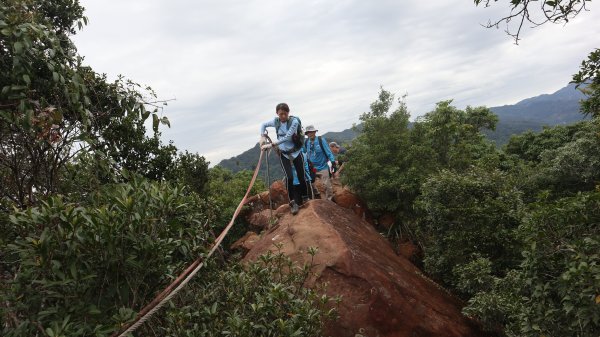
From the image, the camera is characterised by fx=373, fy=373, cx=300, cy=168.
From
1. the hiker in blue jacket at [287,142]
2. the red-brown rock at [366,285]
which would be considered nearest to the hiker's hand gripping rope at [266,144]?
Result: the hiker in blue jacket at [287,142]

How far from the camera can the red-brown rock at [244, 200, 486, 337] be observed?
528 centimetres

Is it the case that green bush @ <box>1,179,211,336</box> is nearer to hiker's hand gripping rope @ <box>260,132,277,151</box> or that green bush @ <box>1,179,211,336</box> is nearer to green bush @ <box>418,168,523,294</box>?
hiker's hand gripping rope @ <box>260,132,277,151</box>

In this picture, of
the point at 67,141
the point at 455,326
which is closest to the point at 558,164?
the point at 455,326

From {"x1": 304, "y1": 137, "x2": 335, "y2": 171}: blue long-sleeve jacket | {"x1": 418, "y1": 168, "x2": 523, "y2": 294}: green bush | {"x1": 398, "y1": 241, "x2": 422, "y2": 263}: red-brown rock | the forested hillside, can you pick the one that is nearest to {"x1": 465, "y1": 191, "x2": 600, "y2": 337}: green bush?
the forested hillside

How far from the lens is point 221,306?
3.42 meters

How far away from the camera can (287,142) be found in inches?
281

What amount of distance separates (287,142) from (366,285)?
3014 mm

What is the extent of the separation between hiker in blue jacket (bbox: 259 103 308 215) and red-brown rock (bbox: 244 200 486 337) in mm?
883

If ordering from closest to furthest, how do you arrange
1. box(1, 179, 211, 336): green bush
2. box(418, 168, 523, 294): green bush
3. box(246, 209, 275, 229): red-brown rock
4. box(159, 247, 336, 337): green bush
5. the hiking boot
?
box(1, 179, 211, 336): green bush → box(159, 247, 336, 337): green bush → box(418, 168, 523, 294): green bush → the hiking boot → box(246, 209, 275, 229): red-brown rock

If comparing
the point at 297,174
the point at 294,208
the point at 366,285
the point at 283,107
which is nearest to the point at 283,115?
the point at 283,107

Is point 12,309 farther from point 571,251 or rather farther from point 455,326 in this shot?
point 455,326

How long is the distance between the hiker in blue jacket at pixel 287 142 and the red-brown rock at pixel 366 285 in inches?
34.8

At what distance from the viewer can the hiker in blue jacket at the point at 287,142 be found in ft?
22.6

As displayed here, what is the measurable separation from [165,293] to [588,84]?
6.25 metres
